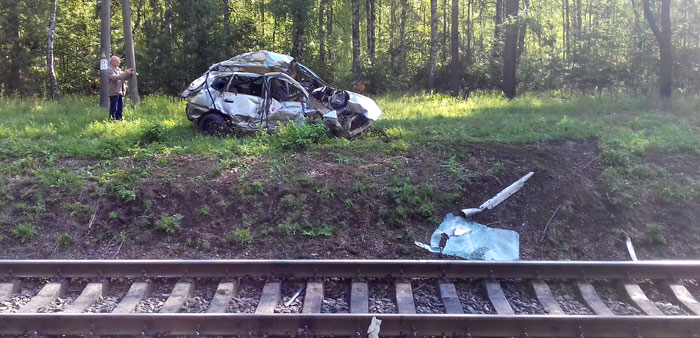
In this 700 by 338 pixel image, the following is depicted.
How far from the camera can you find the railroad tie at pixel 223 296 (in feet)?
17.0

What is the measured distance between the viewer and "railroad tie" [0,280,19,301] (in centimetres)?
552

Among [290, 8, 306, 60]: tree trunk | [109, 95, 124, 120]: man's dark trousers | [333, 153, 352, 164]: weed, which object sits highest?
[290, 8, 306, 60]: tree trunk

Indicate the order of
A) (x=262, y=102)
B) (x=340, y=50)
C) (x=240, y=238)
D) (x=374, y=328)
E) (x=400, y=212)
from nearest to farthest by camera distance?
1. (x=374, y=328)
2. (x=240, y=238)
3. (x=400, y=212)
4. (x=262, y=102)
5. (x=340, y=50)

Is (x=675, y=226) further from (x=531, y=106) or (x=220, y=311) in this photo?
(x=531, y=106)

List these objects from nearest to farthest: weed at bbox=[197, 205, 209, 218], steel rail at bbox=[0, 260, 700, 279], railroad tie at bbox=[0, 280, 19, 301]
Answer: railroad tie at bbox=[0, 280, 19, 301]
steel rail at bbox=[0, 260, 700, 279]
weed at bbox=[197, 205, 209, 218]

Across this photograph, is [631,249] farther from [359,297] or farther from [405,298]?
[359,297]

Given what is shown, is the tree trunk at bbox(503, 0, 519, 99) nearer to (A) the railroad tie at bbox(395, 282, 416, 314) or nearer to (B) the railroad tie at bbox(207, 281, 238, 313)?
(A) the railroad tie at bbox(395, 282, 416, 314)

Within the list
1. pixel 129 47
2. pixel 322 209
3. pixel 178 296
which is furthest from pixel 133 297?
pixel 129 47

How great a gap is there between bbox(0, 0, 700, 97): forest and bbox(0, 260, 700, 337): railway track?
38.3ft

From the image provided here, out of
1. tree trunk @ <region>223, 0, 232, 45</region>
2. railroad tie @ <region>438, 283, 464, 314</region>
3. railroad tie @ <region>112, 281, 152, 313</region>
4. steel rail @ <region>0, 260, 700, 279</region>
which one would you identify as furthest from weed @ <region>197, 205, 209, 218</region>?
tree trunk @ <region>223, 0, 232, 45</region>

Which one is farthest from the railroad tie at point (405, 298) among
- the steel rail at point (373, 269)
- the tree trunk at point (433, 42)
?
the tree trunk at point (433, 42)

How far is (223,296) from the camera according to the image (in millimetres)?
5426

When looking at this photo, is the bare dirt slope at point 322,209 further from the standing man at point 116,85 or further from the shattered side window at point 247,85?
the standing man at point 116,85

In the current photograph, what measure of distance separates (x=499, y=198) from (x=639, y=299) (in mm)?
2646
